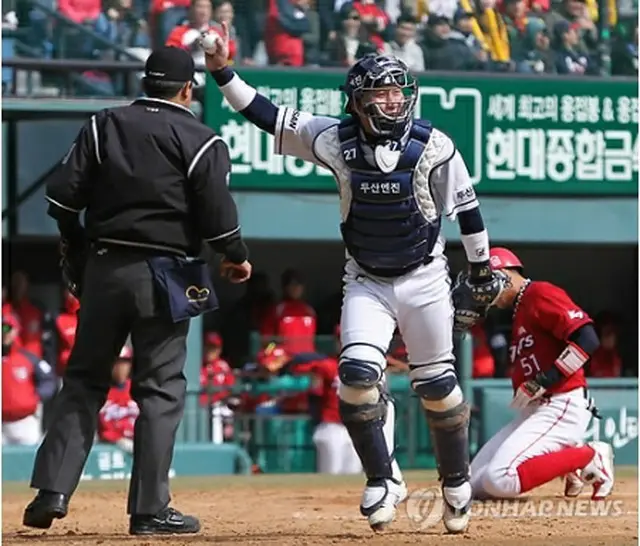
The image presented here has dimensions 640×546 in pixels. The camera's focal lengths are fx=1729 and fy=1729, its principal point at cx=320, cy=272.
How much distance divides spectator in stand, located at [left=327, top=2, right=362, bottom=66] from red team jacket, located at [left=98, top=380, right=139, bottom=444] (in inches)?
156

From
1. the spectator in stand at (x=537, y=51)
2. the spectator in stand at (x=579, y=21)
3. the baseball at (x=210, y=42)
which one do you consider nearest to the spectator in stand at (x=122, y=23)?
the spectator in stand at (x=537, y=51)

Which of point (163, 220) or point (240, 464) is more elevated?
point (163, 220)

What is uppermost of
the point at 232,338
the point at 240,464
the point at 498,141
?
the point at 498,141

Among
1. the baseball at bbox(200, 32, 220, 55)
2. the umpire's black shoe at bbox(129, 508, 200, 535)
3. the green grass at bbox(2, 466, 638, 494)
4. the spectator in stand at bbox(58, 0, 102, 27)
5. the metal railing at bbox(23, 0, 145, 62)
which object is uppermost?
the spectator in stand at bbox(58, 0, 102, 27)

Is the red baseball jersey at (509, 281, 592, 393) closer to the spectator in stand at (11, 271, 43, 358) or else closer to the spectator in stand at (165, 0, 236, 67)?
the spectator in stand at (165, 0, 236, 67)

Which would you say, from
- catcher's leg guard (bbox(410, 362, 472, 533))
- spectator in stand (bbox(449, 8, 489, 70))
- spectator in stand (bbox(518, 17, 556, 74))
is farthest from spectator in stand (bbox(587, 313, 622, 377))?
catcher's leg guard (bbox(410, 362, 472, 533))

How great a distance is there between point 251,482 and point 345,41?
5.64m

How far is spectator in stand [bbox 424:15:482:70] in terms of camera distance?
661 inches

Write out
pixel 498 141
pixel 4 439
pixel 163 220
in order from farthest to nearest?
pixel 498 141, pixel 4 439, pixel 163 220

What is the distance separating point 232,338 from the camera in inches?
693

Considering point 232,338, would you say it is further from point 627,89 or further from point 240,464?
point 627,89

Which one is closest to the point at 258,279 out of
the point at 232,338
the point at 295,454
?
the point at 232,338

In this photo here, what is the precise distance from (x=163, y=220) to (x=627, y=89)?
1050 cm

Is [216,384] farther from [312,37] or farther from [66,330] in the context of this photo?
[312,37]
